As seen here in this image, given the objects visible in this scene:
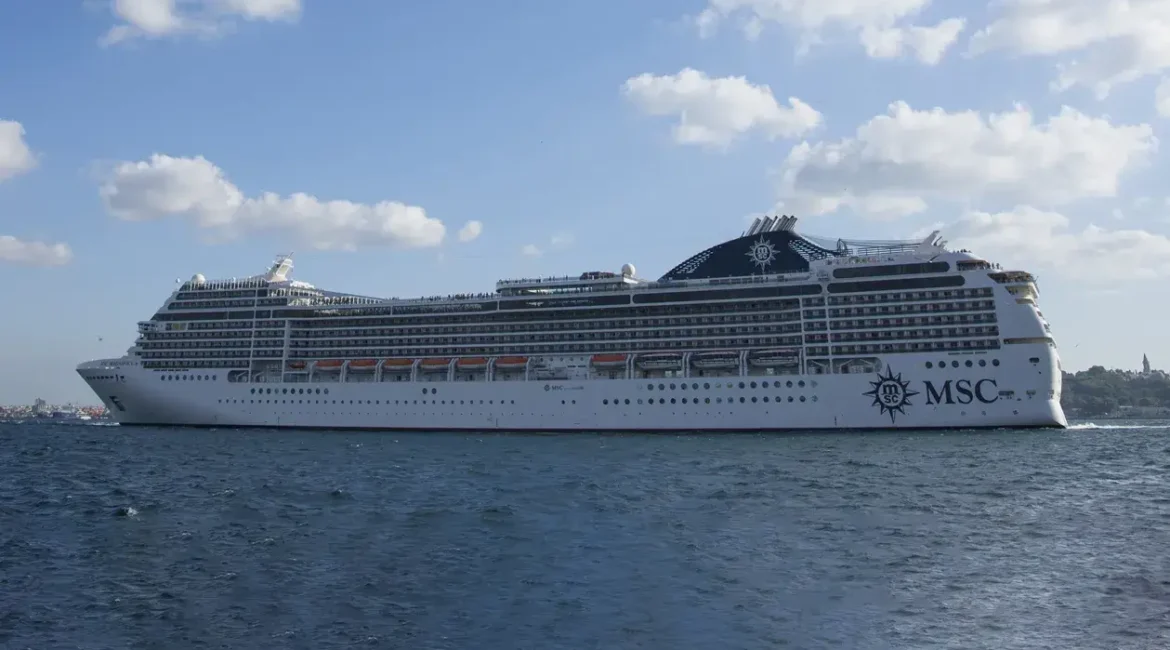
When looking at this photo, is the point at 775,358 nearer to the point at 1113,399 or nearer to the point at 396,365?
the point at 396,365

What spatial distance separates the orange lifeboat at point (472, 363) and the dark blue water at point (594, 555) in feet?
103

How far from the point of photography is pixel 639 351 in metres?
70.4

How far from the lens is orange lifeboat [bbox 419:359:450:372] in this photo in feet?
245

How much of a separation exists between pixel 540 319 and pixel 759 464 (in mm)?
37262

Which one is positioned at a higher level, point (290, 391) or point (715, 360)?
point (715, 360)

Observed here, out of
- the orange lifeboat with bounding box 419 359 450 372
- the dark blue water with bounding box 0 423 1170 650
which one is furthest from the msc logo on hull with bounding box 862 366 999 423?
the orange lifeboat with bounding box 419 359 450 372

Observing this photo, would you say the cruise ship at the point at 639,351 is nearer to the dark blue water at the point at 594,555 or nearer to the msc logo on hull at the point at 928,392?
the msc logo on hull at the point at 928,392

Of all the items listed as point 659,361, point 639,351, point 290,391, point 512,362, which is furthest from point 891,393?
point 290,391

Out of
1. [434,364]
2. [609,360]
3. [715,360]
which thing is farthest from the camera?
[434,364]

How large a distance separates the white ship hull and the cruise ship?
13 cm

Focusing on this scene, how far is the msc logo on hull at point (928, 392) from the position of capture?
195 ft

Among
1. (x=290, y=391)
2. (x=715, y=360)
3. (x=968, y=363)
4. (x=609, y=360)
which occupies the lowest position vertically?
(x=290, y=391)

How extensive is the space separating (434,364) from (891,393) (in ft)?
124

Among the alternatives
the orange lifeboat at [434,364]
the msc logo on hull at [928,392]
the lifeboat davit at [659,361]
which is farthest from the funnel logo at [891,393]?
the orange lifeboat at [434,364]
